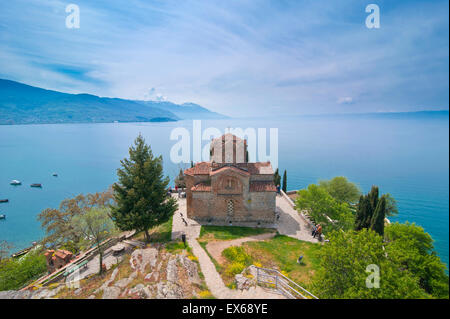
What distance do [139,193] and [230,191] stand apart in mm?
9679

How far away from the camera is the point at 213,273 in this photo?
Answer: 14086 mm

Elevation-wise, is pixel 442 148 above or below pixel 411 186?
above

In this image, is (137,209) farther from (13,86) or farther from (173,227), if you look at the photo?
(13,86)

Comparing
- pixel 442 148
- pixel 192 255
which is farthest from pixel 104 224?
pixel 442 148

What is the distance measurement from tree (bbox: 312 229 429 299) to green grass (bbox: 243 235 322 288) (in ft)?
12.8

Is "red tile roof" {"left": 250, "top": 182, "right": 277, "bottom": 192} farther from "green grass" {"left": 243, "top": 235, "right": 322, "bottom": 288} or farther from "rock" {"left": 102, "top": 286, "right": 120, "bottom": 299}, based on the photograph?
"rock" {"left": 102, "top": 286, "right": 120, "bottom": 299}

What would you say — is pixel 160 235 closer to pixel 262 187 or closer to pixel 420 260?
pixel 262 187

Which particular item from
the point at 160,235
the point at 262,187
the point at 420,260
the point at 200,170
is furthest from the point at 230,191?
the point at 420,260

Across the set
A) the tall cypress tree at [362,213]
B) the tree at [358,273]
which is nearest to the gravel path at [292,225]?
the tall cypress tree at [362,213]

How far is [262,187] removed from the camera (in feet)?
73.7

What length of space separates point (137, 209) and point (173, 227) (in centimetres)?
557

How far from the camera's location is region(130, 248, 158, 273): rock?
43.4 ft
